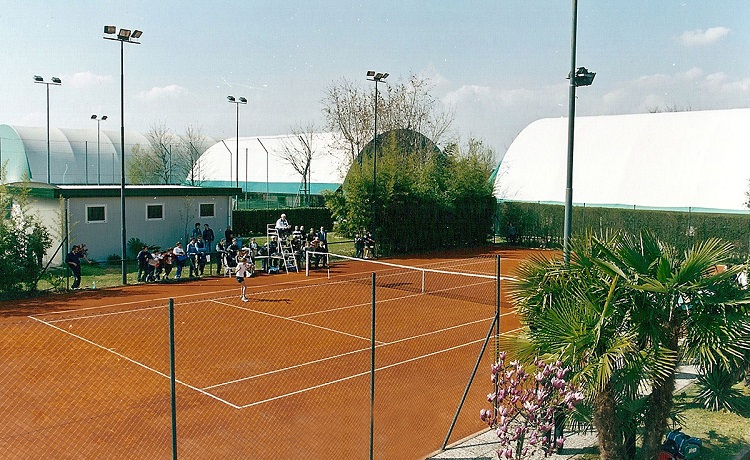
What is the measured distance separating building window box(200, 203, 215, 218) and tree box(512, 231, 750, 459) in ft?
→ 86.0

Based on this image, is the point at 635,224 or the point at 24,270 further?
the point at 635,224

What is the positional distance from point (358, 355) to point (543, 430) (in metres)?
8.37

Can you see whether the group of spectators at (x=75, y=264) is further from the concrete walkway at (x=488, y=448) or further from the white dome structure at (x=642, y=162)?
the white dome structure at (x=642, y=162)

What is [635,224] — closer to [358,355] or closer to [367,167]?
[367,167]

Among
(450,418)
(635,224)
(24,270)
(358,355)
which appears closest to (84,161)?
(24,270)

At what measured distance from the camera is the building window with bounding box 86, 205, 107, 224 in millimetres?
28234

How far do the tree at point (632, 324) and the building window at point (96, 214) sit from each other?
78.4 ft

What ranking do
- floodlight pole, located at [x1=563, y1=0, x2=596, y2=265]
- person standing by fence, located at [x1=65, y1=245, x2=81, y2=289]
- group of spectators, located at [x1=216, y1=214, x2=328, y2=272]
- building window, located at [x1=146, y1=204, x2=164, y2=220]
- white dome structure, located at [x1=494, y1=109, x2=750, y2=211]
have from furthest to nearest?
white dome structure, located at [x1=494, y1=109, x2=750, y2=211]
building window, located at [x1=146, y1=204, x2=164, y2=220]
group of spectators, located at [x1=216, y1=214, x2=328, y2=272]
person standing by fence, located at [x1=65, y1=245, x2=81, y2=289]
floodlight pole, located at [x1=563, y1=0, x2=596, y2=265]

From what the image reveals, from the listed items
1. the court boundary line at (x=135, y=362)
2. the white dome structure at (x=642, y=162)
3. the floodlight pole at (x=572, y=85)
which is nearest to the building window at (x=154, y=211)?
the court boundary line at (x=135, y=362)

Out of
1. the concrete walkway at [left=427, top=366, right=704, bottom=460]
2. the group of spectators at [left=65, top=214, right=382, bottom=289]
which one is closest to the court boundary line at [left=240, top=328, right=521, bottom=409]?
the concrete walkway at [left=427, top=366, right=704, bottom=460]

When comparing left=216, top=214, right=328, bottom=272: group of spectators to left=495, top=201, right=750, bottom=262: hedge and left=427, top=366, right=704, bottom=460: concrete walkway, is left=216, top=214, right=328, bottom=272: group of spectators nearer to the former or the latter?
left=495, top=201, right=750, bottom=262: hedge

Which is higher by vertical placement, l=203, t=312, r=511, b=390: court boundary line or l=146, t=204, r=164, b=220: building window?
l=146, t=204, r=164, b=220: building window

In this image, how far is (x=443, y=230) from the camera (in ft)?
126

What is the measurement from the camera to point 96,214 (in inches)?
1123
